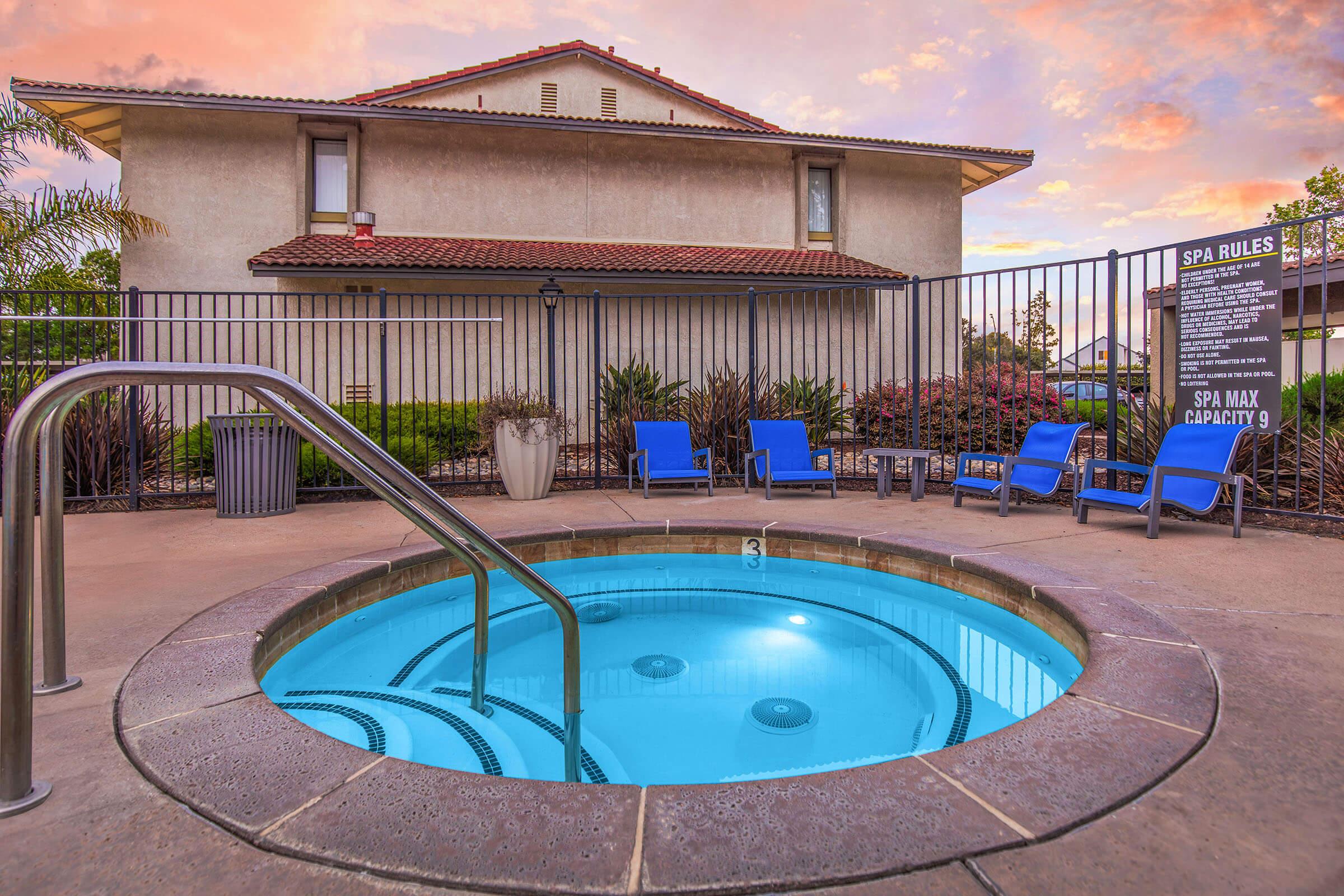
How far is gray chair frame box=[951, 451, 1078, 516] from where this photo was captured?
5281mm

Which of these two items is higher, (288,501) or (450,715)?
(288,501)

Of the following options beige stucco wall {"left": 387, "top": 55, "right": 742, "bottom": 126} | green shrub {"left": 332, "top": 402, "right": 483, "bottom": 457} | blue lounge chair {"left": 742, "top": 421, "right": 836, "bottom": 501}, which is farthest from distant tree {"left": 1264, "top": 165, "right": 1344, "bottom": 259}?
green shrub {"left": 332, "top": 402, "right": 483, "bottom": 457}

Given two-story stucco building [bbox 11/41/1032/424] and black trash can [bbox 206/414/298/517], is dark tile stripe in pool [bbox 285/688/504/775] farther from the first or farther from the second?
two-story stucco building [bbox 11/41/1032/424]

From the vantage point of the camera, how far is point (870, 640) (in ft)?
11.5

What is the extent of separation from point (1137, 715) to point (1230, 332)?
4.46 metres

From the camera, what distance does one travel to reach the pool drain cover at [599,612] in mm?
3871

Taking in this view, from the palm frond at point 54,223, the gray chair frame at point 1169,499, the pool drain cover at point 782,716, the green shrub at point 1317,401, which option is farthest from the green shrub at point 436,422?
the green shrub at point 1317,401

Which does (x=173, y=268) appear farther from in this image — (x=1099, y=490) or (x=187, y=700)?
(x=1099, y=490)

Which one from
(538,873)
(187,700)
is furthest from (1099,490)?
(187,700)

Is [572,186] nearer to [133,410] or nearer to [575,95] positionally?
[575,95]

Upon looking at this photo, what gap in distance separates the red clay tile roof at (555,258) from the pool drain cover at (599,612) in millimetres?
8170

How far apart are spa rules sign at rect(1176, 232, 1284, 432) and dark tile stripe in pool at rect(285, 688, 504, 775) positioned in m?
5.46

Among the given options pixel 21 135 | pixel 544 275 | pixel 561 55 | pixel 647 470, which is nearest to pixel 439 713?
pixel 647 470

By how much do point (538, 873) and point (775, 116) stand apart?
72.3 ft
